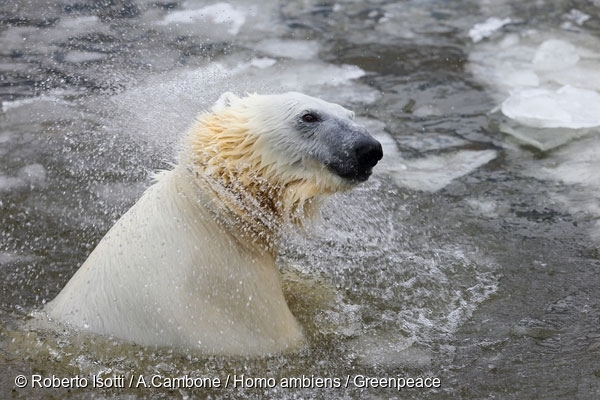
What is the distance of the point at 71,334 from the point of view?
A: 3385 mm

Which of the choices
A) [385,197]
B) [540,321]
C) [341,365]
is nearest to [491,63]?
[385,197]

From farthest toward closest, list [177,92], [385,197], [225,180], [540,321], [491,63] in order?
[491,63] < [177,92] < [385,197] < [540,321] < [225,180]

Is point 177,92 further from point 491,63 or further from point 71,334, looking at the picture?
point 71,334

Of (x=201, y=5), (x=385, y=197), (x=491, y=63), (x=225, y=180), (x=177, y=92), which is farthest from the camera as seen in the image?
(x=201, y=5)

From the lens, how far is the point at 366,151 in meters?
3.22

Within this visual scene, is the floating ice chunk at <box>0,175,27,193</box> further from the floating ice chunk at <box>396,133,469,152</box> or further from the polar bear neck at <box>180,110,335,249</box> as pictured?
the floating ice chunk at <box>396,133,469,152</box>

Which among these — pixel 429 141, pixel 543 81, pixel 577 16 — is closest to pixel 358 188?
pixel 429 141

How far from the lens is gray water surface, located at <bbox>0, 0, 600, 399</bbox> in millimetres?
3430

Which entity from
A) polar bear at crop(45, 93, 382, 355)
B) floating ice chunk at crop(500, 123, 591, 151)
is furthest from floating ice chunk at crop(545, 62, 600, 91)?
polar bear at crop(45, 93, 382, 355)

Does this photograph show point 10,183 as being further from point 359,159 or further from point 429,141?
point 429,141

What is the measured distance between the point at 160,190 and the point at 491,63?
434cm

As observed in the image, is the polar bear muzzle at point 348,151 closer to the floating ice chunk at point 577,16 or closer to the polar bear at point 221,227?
the polar bear at point 221,227

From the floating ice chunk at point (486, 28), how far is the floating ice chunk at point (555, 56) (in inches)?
22.9

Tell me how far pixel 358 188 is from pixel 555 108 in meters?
1.80
